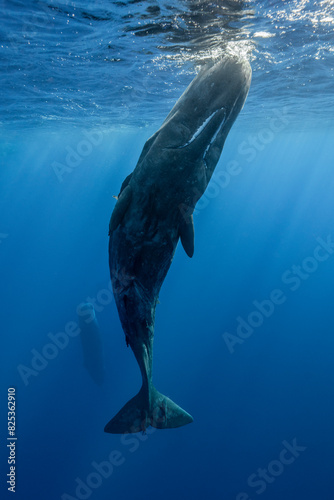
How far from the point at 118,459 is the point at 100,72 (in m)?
23.7

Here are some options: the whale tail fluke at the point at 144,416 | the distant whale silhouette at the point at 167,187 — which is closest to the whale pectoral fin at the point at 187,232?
the distant whale silhouette at the point at 167,187

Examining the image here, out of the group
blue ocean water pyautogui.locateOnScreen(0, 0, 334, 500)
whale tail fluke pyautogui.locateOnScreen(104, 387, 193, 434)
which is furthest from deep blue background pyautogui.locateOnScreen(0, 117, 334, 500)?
whale tail fluke pyautogui.locateOnScreen(104, 387, 193, 434)

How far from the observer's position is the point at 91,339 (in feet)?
64.6

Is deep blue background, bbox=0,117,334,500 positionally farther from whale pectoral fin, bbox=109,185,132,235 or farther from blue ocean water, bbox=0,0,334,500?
whale pectoral fin, bbox=109,185,132,235

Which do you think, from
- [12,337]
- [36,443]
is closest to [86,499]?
[36,443]

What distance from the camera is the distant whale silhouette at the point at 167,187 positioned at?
10.8ft

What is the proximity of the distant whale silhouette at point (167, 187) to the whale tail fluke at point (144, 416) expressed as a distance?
1.20 metres

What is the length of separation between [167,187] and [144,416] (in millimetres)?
3444

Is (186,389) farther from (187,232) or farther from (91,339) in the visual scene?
(187,232)

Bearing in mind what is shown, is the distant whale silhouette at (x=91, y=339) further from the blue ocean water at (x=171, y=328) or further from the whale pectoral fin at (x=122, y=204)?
the whale pectoral fin at (x=122, y=204)

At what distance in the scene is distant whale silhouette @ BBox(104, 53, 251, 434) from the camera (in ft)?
10.8

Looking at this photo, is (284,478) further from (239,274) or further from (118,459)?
(239,274)

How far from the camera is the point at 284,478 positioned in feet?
67.2

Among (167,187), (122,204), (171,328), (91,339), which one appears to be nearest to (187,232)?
(167,187)
